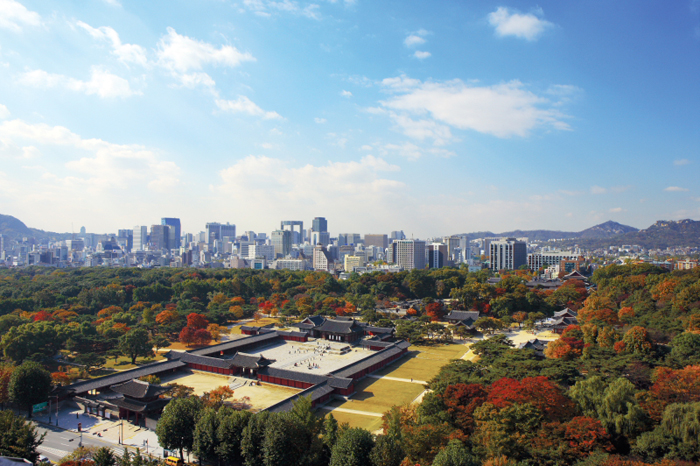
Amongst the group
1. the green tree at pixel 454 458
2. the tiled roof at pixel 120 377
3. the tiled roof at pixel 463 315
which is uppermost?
Result: the green tree at pixel 454 458

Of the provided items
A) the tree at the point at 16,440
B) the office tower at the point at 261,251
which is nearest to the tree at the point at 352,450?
the tree at the point at 16,440

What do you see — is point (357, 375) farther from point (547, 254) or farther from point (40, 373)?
point (547, 254)

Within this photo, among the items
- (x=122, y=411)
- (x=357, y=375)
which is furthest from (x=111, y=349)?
(x=357, y=375)

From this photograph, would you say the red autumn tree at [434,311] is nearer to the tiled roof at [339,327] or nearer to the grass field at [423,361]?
the grass field at [423,361]

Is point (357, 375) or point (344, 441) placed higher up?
point (344, 441)

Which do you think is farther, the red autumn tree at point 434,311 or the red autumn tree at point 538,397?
the red autumn tree at point 434,311

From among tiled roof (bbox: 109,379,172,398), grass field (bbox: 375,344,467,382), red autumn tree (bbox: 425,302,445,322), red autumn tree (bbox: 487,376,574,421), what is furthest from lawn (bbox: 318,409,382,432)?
red autumn tree (bbox: 425,302,445,322)

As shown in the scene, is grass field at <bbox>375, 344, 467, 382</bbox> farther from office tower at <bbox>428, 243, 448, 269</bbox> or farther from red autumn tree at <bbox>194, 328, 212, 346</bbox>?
office tower at <bbox>428, 243, 448, 269</bbox>
